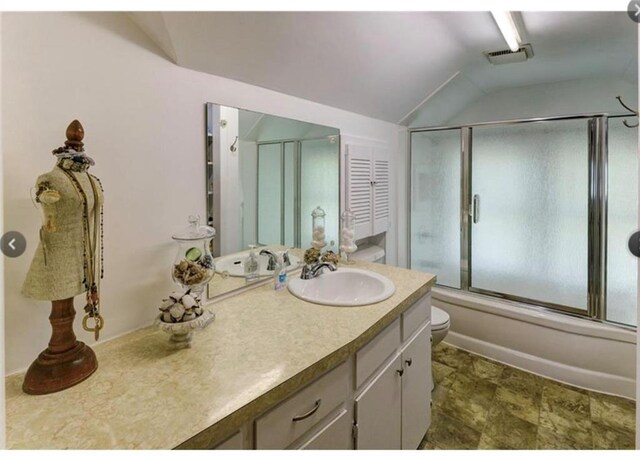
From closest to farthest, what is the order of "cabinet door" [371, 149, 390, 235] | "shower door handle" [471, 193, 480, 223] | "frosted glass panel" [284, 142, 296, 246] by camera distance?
"frosted glass panel" [284, 142, 296, 246], "cabinet door" [371, 149, 390, 235], "shower door handle" [471, 193, 480, 223]

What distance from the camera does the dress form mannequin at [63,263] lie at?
0.68m

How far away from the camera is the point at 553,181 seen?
7.20 ft

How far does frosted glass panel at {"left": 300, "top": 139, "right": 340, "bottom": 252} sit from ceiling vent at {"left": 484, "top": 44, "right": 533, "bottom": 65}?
1.14 meters

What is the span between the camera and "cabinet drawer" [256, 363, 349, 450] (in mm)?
704

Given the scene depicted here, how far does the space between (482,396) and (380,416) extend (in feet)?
3.61

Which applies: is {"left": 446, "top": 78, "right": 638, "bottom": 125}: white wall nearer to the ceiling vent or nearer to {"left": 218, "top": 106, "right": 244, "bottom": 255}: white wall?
the ceiling vent

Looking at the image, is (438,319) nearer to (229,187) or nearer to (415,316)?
(415,316)

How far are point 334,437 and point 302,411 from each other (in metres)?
0.19

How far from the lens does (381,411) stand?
3.62 ft

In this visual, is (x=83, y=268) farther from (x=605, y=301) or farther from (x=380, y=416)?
(x=605, y=301)

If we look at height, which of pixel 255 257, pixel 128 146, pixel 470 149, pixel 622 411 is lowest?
pixel 622 411

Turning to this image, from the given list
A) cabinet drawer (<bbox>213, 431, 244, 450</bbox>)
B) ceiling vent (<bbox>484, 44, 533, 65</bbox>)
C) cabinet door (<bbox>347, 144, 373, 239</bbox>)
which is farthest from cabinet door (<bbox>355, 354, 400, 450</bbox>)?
ceiling vent (<bbox>484, 44, 533, 65</bbox>)

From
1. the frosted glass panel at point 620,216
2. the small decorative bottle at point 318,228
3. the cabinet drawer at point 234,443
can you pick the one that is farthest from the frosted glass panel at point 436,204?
the cabinet drawer at point 234,443

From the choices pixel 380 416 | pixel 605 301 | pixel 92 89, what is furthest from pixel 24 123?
pixel 605 301
